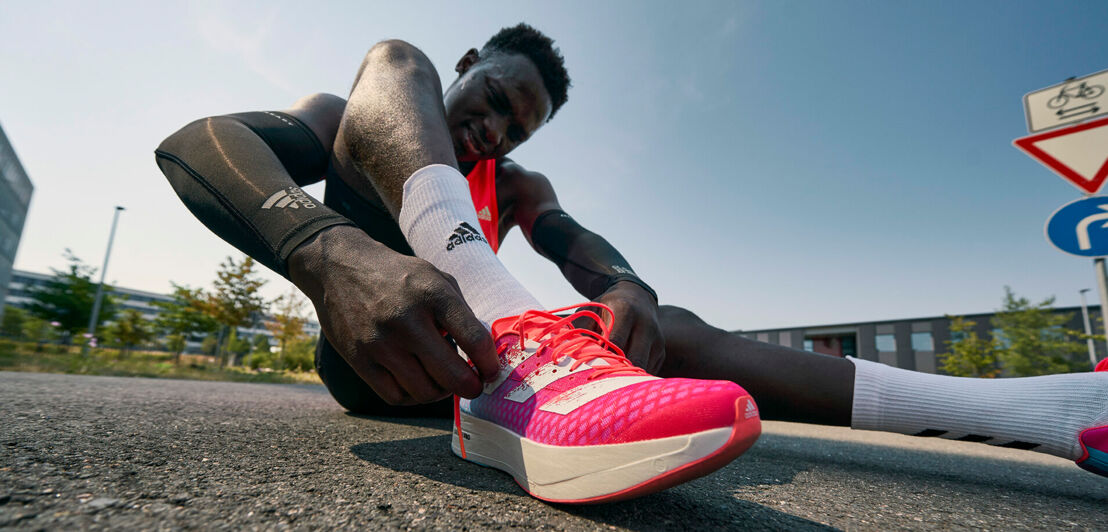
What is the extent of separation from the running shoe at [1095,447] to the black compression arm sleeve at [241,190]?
5.28 feet

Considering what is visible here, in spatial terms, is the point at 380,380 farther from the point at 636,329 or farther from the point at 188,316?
the point at 188,316

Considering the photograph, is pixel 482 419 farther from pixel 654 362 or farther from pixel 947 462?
pixel 947 462

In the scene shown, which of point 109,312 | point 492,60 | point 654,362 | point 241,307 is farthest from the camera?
point 109,312

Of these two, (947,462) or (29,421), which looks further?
(947,462)

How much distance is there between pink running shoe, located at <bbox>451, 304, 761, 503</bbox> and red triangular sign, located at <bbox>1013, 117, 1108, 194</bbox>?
3.25 metres

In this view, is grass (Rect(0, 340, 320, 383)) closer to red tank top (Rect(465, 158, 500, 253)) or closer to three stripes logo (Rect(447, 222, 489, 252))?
red tank top (Rect(465, 158, 500, 253))

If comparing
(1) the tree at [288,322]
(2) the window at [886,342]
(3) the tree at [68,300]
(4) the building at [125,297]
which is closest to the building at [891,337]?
(2) the window at [886,342]

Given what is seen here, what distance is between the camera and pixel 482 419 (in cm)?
83

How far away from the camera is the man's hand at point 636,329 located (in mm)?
1111

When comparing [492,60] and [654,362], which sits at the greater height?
[492,60]

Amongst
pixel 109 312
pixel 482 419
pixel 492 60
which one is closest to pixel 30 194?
pixel 109 312

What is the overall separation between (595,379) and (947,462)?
5.02 feet

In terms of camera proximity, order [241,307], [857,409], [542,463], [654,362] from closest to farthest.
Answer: [542,463] < [857,409] < [654,362] < [241,307]

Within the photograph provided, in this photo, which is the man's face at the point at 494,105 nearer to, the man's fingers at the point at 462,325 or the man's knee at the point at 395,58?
the man's knee at the point at 395,58
